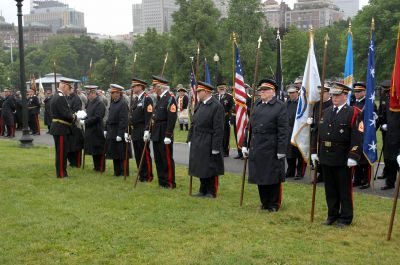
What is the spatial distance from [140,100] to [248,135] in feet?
9.74

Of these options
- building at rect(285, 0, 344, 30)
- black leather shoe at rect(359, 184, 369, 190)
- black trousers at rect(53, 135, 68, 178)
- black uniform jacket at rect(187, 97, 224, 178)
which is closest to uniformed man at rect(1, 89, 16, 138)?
black trousers at rect(53, 135, 68, 178)

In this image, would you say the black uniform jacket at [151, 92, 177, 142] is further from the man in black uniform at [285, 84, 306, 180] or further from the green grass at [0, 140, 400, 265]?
the man in black uniform at [285, 84, 306, 180]

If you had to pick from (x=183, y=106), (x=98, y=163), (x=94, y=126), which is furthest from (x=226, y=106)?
(x=183, y=106)

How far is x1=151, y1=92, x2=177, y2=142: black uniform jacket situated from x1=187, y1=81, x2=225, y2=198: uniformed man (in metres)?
0.81

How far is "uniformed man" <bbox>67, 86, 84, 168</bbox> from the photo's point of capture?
496 inches

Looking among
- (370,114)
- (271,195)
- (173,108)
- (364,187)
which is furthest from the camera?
(364,187)

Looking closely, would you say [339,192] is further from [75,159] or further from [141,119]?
[75,159]

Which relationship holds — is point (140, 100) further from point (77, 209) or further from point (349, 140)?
point (349, 140)

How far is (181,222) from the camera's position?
7.78 meters

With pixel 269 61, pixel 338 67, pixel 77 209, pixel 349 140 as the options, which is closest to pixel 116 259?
pixel 77 209

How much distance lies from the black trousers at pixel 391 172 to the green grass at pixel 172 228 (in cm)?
105

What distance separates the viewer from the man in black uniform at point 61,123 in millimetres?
11414

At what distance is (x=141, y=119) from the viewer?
11172 millimetres

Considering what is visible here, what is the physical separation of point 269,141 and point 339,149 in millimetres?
1200
